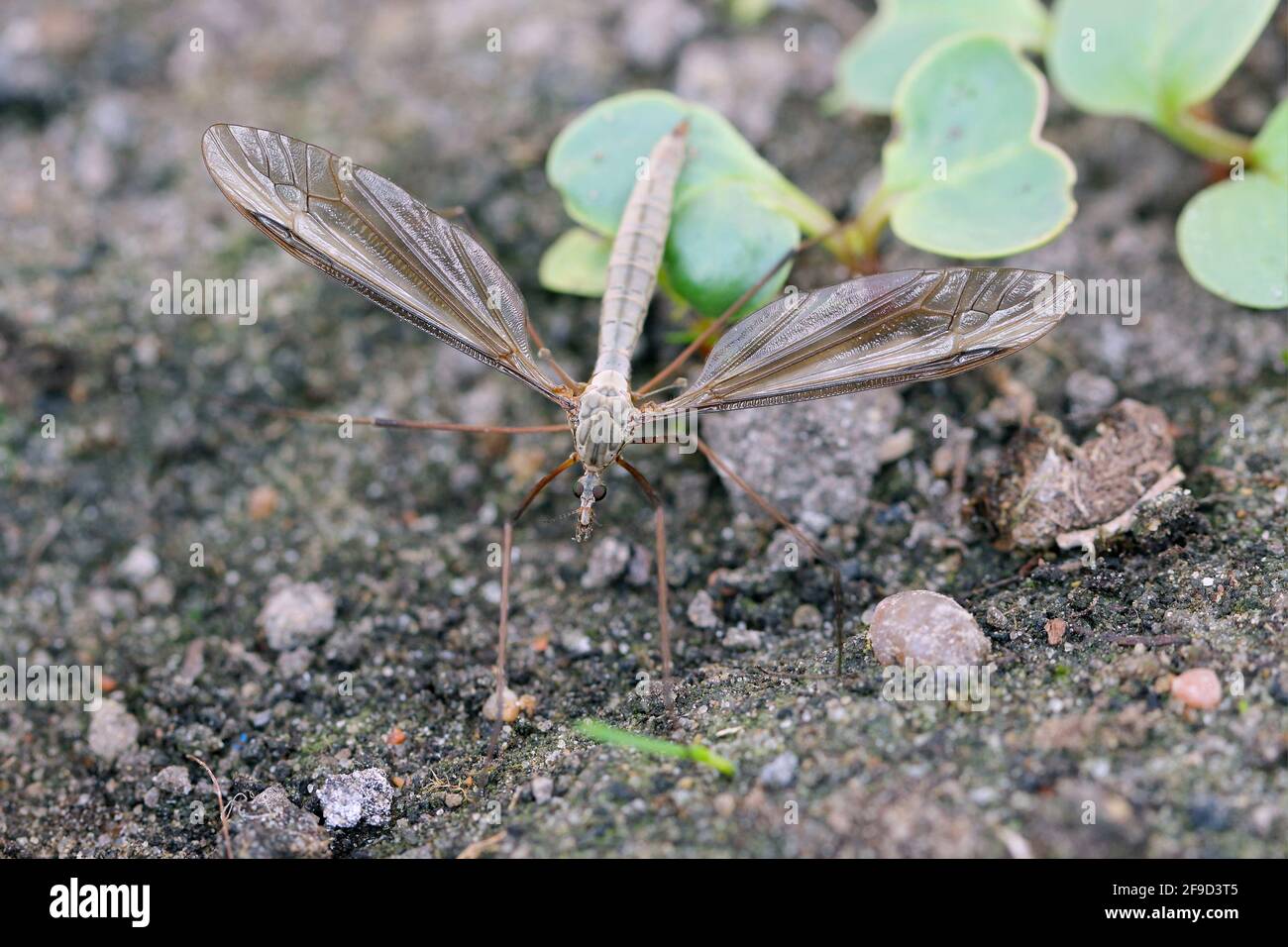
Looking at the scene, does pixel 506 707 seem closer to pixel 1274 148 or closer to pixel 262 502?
pixel 262 502

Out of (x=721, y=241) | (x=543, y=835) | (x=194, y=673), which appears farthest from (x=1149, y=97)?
(x=194, y=673)

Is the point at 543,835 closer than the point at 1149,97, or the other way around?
the point at 543,835

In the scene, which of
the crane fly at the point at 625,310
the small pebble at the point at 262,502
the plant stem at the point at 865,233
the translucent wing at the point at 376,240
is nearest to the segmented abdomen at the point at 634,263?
the crane fly at the point at 625,310

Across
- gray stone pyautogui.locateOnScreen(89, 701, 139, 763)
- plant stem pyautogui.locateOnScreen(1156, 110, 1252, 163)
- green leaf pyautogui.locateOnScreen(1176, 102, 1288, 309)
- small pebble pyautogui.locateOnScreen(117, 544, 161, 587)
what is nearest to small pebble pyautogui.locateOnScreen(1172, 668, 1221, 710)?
green leaf pyautogui.locateOnScreen(1176, 102, 1288, 309)

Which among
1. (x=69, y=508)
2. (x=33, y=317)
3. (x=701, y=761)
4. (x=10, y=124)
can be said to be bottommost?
(x=701, y=761)

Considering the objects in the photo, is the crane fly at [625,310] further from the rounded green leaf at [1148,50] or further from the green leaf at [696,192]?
the rounded green leaf at [1148,50]

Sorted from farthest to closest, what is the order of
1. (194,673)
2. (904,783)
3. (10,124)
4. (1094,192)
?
(10,124), (1094,192), (194,673), (904,783)

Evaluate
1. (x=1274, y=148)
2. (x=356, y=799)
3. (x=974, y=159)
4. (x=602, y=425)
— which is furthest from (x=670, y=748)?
(x=1274, y=148)

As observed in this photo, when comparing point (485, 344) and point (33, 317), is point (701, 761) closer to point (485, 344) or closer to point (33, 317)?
point (485, 344)
